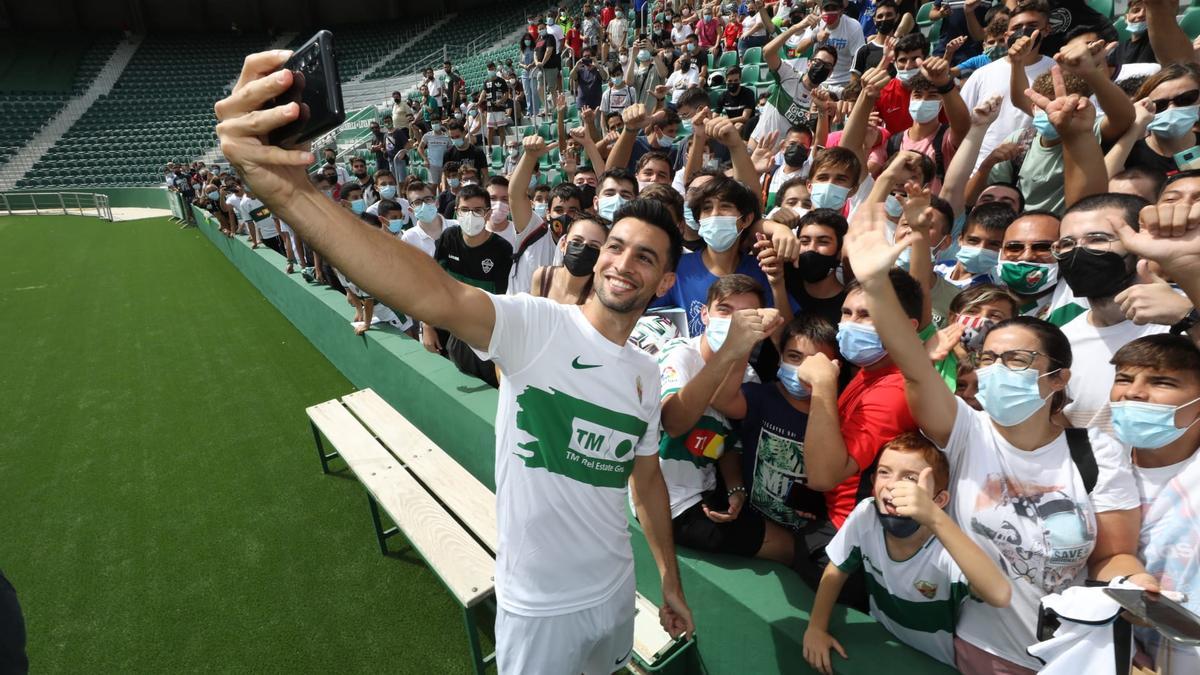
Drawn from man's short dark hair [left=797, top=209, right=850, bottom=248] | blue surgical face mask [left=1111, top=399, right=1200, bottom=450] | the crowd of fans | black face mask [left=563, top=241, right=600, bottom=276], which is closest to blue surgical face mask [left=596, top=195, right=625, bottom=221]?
the crowd of fans

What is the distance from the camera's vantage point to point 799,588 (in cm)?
227

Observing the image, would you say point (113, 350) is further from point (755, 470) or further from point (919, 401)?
point (919, 401)

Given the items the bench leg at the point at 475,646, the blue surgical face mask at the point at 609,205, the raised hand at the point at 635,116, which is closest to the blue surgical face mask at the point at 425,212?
the raised hand at the point at 635,116

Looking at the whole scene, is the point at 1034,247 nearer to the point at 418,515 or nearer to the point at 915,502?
the point at 915,502

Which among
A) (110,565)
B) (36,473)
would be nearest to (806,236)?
(110,565)

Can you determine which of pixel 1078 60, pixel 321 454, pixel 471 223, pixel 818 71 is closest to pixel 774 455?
pixel 1078 60

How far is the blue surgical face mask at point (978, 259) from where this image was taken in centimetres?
288

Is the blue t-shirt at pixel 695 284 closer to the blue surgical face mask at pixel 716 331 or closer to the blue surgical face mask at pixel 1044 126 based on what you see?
the blue surgical face mask at pixel 716 331

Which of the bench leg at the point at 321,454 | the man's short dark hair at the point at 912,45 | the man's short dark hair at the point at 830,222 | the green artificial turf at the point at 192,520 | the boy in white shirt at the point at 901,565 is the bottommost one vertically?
the green artificial turf at the point at 192,520

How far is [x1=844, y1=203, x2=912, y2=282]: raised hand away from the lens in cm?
173

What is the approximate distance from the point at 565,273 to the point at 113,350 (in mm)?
7372

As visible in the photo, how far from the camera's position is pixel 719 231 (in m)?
3.03

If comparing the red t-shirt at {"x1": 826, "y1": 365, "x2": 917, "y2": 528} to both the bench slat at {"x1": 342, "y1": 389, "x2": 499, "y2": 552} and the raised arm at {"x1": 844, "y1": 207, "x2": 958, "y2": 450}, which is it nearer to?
the raised arm at {"x1": 844, "y1": 207, "x2": 958, "y2": 450}

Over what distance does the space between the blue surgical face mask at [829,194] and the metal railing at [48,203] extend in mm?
28318
